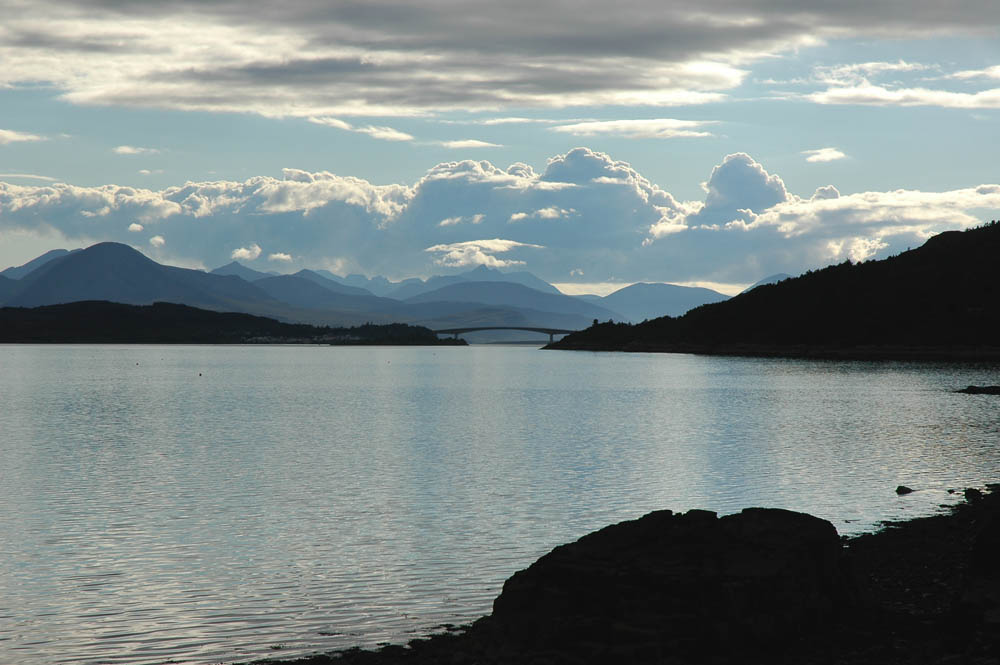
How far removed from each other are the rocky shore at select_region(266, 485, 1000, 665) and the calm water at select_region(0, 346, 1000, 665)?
4.31 metres

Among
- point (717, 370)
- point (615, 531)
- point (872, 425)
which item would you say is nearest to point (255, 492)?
point (615, 531)

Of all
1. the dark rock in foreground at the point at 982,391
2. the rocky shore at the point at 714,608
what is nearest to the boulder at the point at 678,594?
the rocky shore at the point at 714,608

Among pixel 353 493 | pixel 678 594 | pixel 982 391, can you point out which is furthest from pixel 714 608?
pixel 982 391

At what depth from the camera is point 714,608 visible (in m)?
17.9

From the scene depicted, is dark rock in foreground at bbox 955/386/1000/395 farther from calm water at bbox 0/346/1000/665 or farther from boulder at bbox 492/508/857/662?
boulder at bbox 492/508/857/662

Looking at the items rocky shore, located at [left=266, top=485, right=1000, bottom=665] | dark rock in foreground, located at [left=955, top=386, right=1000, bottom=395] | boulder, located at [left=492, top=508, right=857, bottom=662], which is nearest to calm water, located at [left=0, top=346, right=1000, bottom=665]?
rocky shore, located at [left=266, top=485, right=1000, bottom=665]

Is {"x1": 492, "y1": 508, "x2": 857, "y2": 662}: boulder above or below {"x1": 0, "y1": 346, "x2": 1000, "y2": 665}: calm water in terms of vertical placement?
above

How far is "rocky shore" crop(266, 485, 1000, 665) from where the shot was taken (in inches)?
686

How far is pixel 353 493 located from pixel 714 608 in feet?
85.7

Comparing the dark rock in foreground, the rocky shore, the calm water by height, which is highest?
the dark rock in foreground

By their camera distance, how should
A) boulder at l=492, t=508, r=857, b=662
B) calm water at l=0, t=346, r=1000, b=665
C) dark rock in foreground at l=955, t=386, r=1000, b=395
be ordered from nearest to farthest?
1. boulder at l=492, t=508, r=857, b=662
2. calm water at l=0, t=346, r=1000, b=665
3. dark rock in foreground at l=955, t=386, r=1000, b=395

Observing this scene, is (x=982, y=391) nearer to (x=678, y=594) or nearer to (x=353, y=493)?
(x=353, y=493)

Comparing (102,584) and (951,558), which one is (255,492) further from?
(951,558)

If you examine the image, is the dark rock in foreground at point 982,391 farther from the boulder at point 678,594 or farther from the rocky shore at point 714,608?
the boulder at point 678,594
